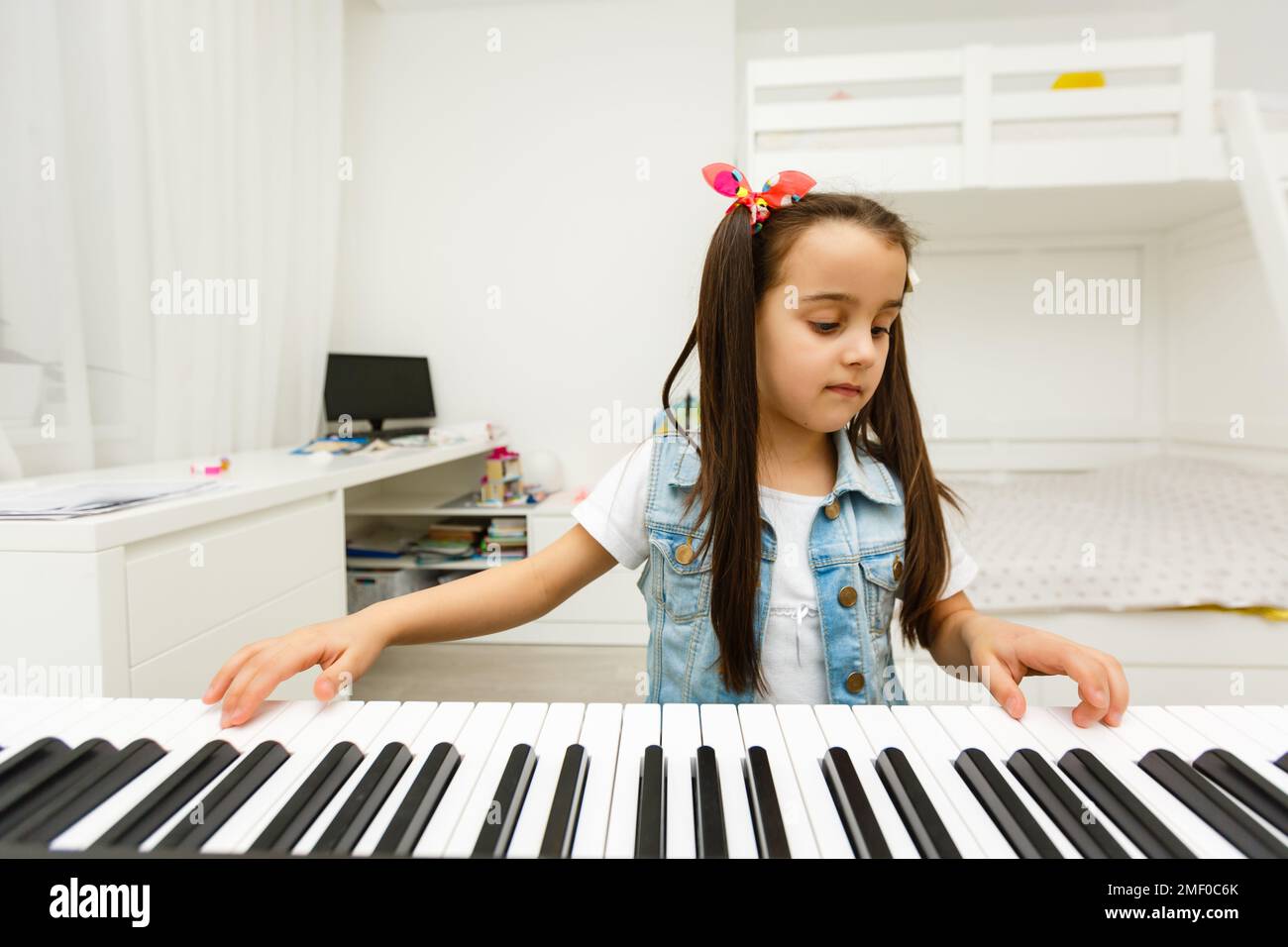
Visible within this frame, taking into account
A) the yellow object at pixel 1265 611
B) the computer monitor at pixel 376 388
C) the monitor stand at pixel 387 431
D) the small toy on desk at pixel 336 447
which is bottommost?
the yellow object at pixel 1265 611

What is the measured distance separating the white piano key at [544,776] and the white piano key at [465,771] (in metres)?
0.03

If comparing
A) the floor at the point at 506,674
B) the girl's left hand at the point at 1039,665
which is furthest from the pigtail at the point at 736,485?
the floor at the point at 506,674

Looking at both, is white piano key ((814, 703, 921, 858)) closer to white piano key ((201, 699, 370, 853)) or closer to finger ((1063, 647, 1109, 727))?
finger ((1063, 647, 1109, 727))

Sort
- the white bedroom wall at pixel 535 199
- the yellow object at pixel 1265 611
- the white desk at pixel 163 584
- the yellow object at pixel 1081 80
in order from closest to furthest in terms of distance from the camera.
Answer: the white desk at pixel 163 584
the yellow object at pixel 1265 611
the yellow object at pixel 1081 80
the white bedroom wall at pixel 535 199

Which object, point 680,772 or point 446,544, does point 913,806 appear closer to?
point 680,772

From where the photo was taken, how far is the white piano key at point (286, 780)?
1.23 feet

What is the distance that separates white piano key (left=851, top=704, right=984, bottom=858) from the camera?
373 mm

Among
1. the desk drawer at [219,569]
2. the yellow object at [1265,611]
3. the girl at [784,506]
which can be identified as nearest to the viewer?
the girl at [784,506]

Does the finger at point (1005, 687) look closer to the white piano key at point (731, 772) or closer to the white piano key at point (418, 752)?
the white piano key at point (731, 772)

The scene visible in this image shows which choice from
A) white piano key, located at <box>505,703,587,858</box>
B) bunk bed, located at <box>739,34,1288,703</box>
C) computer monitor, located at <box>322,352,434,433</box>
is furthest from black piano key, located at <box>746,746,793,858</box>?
computer monitor, located at <box>322,352,434,433</box>
